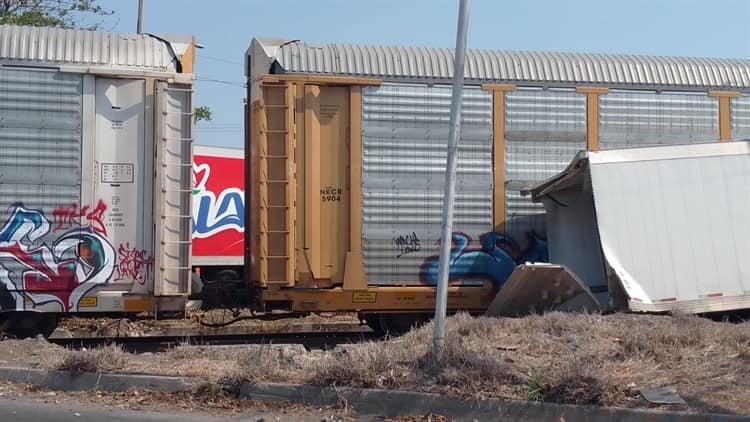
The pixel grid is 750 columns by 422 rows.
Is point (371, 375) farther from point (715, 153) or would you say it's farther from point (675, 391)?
point (715, 153)

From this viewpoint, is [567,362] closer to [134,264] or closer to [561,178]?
[561,178]

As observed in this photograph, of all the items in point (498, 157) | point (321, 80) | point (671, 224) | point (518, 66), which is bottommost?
point (671, 224)

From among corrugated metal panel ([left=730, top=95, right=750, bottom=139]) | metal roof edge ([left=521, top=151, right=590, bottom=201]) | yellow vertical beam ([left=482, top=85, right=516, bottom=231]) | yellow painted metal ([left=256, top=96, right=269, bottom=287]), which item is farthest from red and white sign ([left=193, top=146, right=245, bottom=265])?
corrugated metal panel ([left=730, top=95, right=750, bottom=139])

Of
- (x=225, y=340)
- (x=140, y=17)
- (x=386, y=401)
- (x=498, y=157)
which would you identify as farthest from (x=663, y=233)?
(x=140, y=17)

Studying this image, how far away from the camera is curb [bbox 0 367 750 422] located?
23.2 ft

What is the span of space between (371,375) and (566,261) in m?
4.50

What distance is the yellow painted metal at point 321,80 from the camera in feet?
37.2

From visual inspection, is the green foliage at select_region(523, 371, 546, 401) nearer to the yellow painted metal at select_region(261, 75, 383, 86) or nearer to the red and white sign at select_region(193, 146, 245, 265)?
the yellow painted metal at select_region(261, 75, 383, 86)

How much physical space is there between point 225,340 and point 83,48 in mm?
4537

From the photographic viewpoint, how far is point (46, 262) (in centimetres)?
1084

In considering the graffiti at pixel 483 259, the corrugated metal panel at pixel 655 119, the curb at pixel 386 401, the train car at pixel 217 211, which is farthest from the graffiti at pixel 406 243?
the train car at pixel 217 211

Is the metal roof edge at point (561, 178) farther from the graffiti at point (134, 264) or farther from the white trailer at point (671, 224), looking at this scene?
the graffiti at point (134, 264)

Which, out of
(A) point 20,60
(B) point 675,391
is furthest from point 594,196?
(A) point 20,60

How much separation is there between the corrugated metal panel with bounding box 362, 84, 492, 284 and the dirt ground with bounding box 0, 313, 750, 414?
6.16ft
